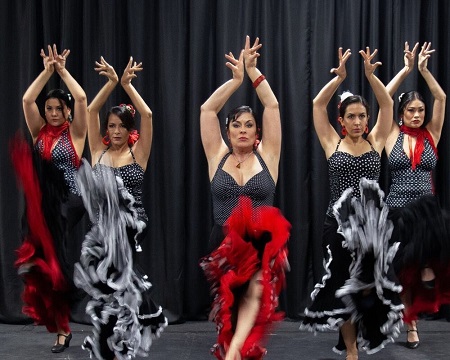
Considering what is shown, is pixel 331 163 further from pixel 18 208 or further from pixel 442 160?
pixel 18 208

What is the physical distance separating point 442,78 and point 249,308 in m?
2.87

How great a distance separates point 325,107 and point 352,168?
1.37ft

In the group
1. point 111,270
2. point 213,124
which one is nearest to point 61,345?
point 111,270

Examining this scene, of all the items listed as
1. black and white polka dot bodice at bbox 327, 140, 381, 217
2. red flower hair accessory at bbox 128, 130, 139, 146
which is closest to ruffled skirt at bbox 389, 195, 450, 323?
black and white polka dot bodice at bbox 327, 140, 381, 217

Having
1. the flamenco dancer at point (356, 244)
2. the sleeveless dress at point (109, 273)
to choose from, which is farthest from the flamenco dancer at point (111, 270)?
the flamenco dancer at point (356, 244)

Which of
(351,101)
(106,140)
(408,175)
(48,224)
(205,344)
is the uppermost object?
(351,101)

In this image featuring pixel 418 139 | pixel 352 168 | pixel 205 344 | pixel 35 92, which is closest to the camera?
pixel 352 168

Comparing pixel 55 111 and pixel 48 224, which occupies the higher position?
pixel 55 111

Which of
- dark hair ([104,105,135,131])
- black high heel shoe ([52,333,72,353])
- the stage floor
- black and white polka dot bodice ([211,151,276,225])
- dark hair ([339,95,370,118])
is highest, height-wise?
dark hair ([339,95,370,118])

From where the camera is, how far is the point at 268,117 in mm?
4078

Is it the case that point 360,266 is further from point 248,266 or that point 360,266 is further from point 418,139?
point 418,139

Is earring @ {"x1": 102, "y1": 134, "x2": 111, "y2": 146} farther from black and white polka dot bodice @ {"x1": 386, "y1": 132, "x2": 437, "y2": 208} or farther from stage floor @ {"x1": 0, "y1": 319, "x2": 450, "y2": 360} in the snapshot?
black and white polka dot bodice @ {"x1": 386, "y1": 132, "x2": 437, "y2": 208}

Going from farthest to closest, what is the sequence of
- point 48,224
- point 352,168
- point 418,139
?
point 418,139, point 48,224, point 352,168

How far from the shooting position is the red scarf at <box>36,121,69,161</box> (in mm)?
4570
